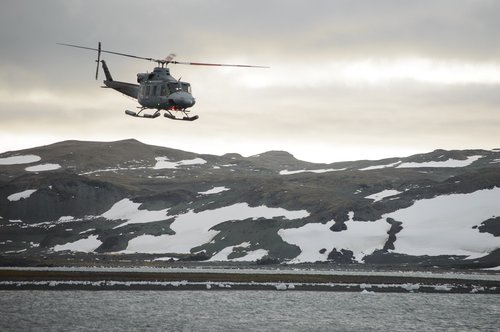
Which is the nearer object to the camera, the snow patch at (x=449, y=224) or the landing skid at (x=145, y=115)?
the landing skid at (x=145, y=115)

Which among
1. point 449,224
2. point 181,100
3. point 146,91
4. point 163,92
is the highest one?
point 146,91

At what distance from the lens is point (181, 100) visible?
78.5 metres

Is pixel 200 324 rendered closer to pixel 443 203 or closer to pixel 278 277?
pixel 278 277

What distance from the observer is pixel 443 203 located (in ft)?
641

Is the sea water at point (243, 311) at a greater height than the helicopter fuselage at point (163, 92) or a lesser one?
lesser

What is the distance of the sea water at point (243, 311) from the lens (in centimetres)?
6662

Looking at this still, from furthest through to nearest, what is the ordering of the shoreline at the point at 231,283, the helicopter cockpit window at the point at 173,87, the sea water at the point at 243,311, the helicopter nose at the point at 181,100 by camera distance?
the shoreline at the point at 231,283 → the helicopter cockpit window at the point at 173,87 → the helicopter nose at the point at 181,100 → the sea water at the point at 243,311

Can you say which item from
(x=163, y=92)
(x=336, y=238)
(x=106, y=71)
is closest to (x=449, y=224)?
(x=336, y=238)

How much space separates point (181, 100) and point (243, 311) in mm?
22055

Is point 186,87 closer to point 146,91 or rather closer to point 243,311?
point 146,91

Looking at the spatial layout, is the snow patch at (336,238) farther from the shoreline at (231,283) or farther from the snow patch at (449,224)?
the shoreline at (231,283)

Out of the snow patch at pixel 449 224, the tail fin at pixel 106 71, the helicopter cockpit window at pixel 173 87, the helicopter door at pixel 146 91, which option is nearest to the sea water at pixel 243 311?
the helicopter door at pixel 146 91

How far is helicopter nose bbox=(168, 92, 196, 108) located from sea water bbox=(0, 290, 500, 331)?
20.4 meters

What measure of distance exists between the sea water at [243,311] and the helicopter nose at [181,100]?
20.4 m
